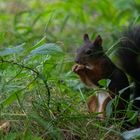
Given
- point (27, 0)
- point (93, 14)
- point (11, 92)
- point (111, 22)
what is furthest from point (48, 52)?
point (27, 0)

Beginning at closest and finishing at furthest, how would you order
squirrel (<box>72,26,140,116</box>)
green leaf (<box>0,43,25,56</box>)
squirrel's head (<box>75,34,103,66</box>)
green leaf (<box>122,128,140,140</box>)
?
1. green leaf (<box>122,128,140,140</box>)
2. green leaf (<box>0,43,25,56</box>)
3. squirrel (<box>72,26,140,116</box>)
4. squirrel's head (<box>75,34,103,66</box>)

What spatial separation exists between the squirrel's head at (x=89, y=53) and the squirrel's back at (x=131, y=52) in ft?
0.44

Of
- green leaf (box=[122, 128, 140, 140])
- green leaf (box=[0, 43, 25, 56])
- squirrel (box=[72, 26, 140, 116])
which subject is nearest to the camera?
green leaf (box=[122, 128, 140, 140])

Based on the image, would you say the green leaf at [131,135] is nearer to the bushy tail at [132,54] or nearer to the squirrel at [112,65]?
the squirrel at [112,65]

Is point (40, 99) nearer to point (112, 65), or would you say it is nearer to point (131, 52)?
point (112, 65)

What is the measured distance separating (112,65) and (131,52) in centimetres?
19

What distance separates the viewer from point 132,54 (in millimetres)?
3307

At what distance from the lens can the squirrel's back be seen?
325 centimetres

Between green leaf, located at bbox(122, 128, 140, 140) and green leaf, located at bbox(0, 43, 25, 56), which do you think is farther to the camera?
green leaf, located at bbox(0, 43, 25, 56)

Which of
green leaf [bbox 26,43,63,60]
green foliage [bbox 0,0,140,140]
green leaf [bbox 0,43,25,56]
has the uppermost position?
green leaf [bbox 0,43,25,56]

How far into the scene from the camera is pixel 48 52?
2.63 meters

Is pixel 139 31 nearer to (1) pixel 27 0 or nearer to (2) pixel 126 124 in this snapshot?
(2) pixel 126 124

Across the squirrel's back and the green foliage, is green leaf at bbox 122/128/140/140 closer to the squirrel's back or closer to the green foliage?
the green foliage

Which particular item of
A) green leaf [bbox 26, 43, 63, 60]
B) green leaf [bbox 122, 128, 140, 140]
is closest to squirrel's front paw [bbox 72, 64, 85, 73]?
green leaf [bbox 26, 43, 63, 60]
